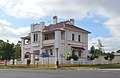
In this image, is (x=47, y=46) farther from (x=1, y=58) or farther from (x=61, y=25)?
(x=1, y=58)

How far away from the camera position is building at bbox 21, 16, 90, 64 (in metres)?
61.5

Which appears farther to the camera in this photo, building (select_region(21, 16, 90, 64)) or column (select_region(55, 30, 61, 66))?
building (select_region(21, 16, 90, 64))

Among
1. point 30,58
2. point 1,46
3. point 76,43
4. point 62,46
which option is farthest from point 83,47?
point 1,46

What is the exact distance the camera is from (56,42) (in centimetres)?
6100

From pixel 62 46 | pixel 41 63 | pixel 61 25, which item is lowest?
pixel 41 63

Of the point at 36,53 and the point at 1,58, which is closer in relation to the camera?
the point at 36,53

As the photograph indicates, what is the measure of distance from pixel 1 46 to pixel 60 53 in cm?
1744

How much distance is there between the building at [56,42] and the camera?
61500 mm

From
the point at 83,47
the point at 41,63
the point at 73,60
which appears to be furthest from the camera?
the point at 83,47

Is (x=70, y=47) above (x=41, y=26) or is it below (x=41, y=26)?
below

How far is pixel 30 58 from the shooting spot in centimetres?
6919

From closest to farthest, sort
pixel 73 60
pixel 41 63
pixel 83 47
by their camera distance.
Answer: pixel 73 60 < pixel 41 63 < pixel 83 47

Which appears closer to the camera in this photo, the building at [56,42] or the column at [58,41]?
the column at [58,41]

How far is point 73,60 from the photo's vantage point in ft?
193
